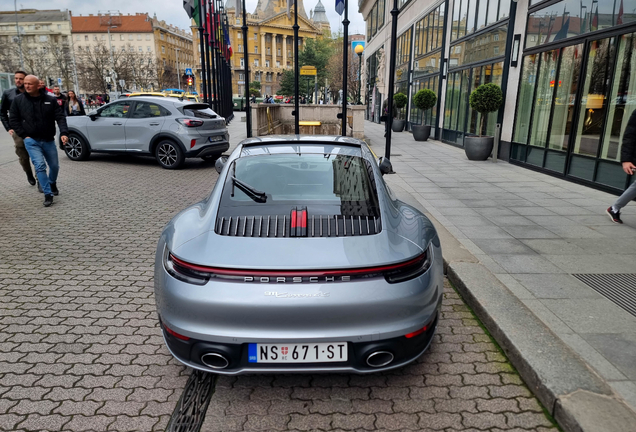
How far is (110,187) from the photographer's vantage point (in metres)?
9.38

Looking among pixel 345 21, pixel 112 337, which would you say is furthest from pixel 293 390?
pixel 345 21

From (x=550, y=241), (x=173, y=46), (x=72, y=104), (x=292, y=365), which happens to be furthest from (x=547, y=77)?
(x=173, y=46)

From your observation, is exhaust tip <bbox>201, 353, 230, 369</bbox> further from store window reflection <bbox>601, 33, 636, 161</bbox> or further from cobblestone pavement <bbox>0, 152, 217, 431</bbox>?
store window reflection <bbox>601, 33, 636, 161</bbox>

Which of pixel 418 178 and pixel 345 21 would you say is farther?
pixel 345 21

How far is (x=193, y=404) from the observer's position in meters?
2.72

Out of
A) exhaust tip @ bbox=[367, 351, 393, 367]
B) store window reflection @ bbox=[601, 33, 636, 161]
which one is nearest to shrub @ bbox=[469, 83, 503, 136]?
store window reflection @ bbox=[601, 33, 636, 161]

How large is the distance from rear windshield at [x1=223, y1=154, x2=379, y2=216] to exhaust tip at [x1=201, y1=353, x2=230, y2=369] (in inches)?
40.3

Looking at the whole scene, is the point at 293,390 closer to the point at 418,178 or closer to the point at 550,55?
the point at 418,178

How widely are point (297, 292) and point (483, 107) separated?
12302 millimetres

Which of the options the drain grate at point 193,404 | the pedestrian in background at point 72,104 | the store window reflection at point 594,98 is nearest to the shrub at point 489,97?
the store window reflection at point 594,98

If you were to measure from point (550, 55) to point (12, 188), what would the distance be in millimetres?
12421

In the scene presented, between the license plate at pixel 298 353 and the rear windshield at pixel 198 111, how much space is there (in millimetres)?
10131

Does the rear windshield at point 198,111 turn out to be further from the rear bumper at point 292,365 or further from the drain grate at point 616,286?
the rear bumper at point 292,365

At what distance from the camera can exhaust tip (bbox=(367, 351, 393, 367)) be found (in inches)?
98.8
